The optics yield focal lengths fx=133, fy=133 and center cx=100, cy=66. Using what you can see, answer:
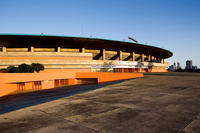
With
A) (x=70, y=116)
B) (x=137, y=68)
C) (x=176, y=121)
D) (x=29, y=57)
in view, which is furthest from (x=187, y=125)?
(x=137, y=68)

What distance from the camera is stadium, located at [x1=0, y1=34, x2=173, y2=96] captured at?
2495cm

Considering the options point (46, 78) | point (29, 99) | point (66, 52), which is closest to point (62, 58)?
point (66, 52)

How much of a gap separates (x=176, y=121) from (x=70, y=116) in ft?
11.0

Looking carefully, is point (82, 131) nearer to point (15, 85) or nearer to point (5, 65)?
point (15, 85)

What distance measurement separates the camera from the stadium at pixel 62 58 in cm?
2495

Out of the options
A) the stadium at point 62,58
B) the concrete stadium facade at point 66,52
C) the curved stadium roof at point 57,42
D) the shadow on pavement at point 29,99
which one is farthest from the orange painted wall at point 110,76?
the curved stadium roof at point 57,42

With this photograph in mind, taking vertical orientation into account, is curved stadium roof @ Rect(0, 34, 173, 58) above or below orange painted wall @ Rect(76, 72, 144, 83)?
above

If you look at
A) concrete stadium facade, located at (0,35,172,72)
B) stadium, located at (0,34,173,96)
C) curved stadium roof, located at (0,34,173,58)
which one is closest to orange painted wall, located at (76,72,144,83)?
stadium, located at (0,34,173,96)

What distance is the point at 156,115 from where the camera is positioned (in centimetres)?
445

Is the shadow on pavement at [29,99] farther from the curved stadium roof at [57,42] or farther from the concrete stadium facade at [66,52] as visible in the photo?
the curved stadium roof at [57,42]

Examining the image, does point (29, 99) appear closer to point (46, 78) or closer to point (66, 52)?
point (46, 78)

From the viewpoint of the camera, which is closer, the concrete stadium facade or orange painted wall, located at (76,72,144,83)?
orange painted wall, located at (76,72,144,83)

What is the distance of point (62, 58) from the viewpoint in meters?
35.6

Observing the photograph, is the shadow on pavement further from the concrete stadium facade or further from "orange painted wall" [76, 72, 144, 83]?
the concrete stadium facade
